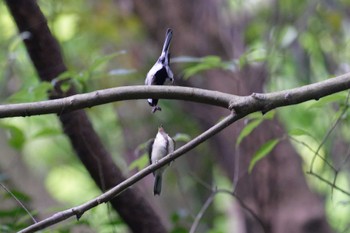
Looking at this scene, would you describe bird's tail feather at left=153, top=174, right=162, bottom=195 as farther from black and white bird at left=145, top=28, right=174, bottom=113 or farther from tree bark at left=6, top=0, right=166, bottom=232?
tree bark at left=6, top=0, right=166, bottom=232

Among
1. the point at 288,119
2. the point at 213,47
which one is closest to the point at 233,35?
the point at 213,47

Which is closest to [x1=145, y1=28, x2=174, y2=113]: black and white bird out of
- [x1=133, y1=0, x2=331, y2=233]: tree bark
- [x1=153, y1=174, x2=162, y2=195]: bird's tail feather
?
[x1=153, y1=174, x2=162, y2=195]: bird's tail feather

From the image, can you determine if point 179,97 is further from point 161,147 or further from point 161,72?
point 161,147

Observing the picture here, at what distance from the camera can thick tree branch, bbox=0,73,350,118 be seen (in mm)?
1703

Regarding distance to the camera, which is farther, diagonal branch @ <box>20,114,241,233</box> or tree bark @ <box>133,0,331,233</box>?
tree bark @ <box>133,0,331,233</box>

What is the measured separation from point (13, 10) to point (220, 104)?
1.26 m

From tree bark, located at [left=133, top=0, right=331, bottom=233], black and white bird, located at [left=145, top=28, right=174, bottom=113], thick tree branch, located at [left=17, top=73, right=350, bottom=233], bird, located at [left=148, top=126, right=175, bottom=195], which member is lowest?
tree bark, located at [left=133, top=0, right=331, bottom=233]

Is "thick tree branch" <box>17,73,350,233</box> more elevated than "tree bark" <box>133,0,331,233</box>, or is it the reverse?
"thick tree branch" <box>17,73,350,233</box>

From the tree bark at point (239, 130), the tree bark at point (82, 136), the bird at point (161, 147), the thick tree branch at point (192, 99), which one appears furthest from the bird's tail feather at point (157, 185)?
the tree bark at point (239, 130)

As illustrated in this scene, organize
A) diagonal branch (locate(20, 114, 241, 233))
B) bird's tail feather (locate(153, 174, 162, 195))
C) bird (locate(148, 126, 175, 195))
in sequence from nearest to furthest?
diagonal branch (locate(20, 114, 241, 233))
bird (locate(148, 126, 175, 195))
bird's tail feather (locate(153, 174, 162, 195))

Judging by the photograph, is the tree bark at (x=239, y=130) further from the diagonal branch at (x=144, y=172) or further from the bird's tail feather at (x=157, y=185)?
the diagonal branch at (x=144, y=172)

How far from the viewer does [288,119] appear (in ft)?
18.9

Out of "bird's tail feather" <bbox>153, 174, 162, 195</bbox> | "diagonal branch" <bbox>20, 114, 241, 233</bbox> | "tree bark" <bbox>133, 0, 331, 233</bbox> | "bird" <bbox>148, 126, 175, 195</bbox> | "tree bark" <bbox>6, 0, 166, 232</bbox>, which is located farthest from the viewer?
"tree bark" <bbox>133, 0, 331, 233</bbox>

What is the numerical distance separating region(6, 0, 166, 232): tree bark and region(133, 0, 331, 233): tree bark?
1.09m
